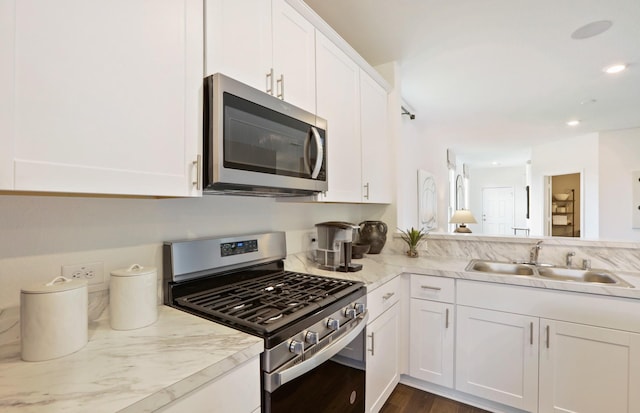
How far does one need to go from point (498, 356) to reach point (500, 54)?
7.72 feet

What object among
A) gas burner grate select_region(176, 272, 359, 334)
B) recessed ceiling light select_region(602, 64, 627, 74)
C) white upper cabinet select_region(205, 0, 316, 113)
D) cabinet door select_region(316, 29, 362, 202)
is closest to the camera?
gas burner grate select_region(176, 272, 359, 334)

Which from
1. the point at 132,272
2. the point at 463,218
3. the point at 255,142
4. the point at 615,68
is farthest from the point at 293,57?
the point at 463,218

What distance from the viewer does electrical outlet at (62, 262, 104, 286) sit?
1.01 metres

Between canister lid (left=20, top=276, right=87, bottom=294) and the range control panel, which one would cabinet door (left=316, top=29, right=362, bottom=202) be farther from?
canister lid (left=20, top=276, right=87, bottom=294)

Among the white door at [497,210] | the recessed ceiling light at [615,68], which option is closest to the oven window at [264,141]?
the recessed ceiling light at [615,68]

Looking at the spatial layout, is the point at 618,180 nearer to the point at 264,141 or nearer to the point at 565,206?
the point at 565,206

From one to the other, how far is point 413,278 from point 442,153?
432 centimetres

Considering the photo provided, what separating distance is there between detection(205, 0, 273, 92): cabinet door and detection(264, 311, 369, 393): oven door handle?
Answer: 1078 millimetres

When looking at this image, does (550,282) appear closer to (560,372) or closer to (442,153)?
(560,372)

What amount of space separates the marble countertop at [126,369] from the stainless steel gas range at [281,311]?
0.37 ft

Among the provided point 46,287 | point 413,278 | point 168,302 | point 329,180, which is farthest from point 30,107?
point 413,278

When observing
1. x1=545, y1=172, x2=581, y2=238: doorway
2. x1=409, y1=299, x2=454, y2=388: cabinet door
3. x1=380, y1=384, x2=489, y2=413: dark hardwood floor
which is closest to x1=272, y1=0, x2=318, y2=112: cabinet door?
x1=409, y1=299, x2=454, y2=388: cabinet door

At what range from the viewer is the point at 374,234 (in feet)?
8.18

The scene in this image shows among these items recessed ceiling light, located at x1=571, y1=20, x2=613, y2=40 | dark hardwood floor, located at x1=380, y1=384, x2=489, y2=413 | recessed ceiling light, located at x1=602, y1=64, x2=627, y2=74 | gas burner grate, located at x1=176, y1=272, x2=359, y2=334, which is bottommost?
dark hardwood floor, located at x1=380, y1=384, x2=489, y2=413
